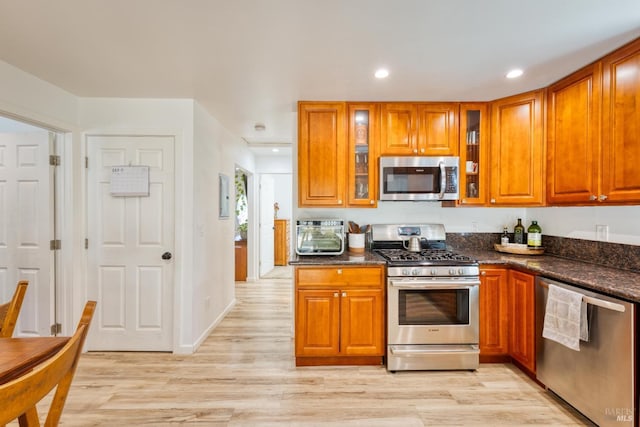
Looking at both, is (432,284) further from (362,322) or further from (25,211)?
(25,211)

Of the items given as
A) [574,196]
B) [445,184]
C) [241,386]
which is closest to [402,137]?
[445,184]

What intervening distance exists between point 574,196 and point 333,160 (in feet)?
6.44

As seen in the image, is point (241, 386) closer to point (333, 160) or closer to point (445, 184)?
point (333, 160)

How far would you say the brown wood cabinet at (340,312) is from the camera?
2508 mm

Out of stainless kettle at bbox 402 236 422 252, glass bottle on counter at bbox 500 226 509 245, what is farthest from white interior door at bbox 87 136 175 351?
glass bottle on counter at bbox 500 226 509 245

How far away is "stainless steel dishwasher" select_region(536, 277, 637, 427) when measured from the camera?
5.16 feet

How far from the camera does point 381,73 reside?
2256 millimetres

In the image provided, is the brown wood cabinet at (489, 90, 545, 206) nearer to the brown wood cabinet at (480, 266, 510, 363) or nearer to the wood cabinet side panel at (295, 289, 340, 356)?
the brown wood cabinet at (480, 266, 510, 363)

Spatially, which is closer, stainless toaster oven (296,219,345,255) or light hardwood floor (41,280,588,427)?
light hardwood floor (41,280,588,427)

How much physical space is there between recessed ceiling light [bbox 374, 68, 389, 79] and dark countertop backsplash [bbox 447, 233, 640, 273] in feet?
5.89

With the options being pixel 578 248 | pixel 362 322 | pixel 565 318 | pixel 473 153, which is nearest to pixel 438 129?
pixel 473 153

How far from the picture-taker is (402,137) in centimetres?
286

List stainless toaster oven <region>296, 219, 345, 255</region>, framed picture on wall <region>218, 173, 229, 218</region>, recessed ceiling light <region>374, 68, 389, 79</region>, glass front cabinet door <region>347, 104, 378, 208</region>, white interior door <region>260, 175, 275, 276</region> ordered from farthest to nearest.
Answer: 1. white interior door <region>260, 175, 275, 276</region>
2. framed picture on wall <region>218, 173, 229, 218</region>
3. glass front cabinet door <region>347, 104, 378, 208</region>
4. stainless toaster oven <region>296, 219, 345, 255</region>
5. recessed ceiling light <region>374, 68, 389, 79</region>

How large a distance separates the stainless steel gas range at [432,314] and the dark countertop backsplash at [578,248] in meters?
0.73
